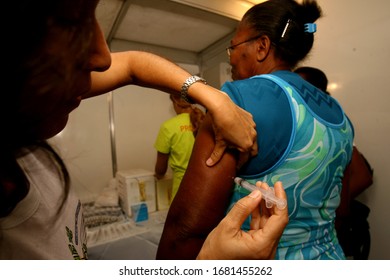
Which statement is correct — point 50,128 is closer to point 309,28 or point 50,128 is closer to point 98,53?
point 98,53

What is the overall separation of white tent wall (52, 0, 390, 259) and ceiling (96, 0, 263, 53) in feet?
0.53

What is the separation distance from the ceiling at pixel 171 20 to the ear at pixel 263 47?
87 cm

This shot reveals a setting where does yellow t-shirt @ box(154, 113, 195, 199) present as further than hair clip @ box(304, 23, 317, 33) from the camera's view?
Yes

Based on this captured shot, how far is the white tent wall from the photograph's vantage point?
1324 millimetres

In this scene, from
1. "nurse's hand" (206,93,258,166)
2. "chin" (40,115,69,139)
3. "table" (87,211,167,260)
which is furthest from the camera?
"table" (87,211,167,260)

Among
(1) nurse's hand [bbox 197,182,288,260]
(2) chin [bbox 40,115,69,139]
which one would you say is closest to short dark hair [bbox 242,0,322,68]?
(1) nurse's hand [bbox 197,182,288,260]

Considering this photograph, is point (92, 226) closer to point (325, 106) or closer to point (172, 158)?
point (172, 158)

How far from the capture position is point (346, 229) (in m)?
1.34

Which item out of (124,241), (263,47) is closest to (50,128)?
(263,47)

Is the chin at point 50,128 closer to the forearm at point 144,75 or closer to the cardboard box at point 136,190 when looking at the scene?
the forearm at point 144,75

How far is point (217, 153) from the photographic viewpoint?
63 centimetres

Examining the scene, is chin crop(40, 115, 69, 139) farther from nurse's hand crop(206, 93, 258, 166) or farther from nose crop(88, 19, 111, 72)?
nurse's hand crop(206, 93, 258, 166)
